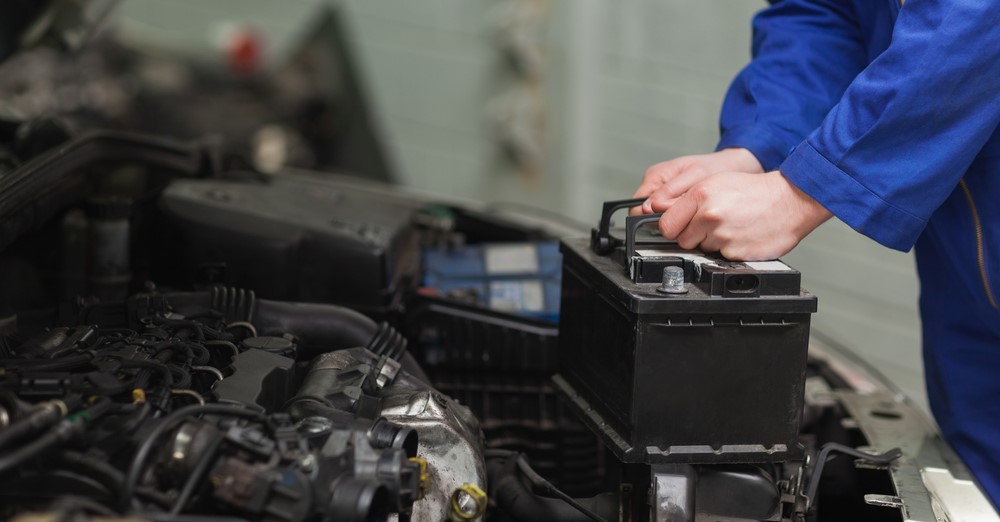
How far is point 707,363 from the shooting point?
3.78 ft

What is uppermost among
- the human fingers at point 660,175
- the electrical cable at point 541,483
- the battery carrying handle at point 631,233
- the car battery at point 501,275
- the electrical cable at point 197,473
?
the human fingers at point 660,175

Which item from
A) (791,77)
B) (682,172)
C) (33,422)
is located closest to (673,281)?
(682,172)

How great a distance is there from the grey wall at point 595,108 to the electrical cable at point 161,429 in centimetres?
249

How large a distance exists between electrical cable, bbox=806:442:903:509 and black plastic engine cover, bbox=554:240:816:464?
0.13m

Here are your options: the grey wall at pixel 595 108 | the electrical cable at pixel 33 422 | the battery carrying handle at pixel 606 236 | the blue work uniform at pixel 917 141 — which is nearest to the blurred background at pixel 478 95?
the grey wall at pixel 595 108

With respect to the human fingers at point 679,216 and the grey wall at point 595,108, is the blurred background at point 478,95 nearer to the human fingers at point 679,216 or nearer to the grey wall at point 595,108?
the grey wall at point 595,108

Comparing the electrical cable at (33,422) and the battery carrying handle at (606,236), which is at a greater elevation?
the battery carrying handle at (606,236)

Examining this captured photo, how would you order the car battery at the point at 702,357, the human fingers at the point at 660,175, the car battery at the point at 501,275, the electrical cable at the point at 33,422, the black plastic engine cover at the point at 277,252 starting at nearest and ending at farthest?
the electrical cable at the point at 33,422
the car battery at the point at 702,357
the human fingers at the point at 660,175
the black plastic engine cover at the point at 277,252
the car battery at the point at 501,275

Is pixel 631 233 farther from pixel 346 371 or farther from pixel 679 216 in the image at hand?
pixel 346 371

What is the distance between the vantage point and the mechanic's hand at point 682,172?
4.41 ft

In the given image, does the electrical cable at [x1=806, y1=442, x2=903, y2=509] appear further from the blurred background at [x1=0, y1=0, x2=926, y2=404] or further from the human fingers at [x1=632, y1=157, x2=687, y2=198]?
the blurred background at [x1=0, y1=0, x2=926, y2=404]

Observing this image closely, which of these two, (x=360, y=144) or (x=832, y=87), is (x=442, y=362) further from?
(x=360, y=144)

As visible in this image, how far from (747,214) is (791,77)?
0.42m

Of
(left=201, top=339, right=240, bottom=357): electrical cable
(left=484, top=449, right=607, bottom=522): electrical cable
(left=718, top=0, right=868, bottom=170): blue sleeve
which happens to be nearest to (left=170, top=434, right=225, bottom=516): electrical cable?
(left=201, top=339, right=240, bottom=357): electrical cable
